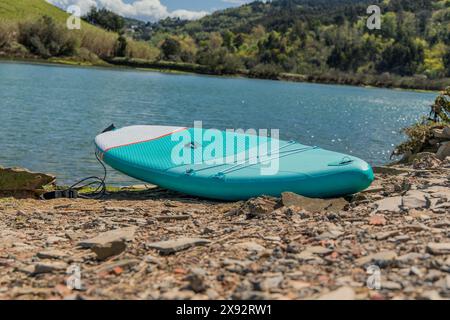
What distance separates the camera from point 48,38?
5561 inches

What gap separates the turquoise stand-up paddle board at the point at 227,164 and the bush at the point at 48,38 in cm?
13305

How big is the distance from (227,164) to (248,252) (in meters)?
5.72

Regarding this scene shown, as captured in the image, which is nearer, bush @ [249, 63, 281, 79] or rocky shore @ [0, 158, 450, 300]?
rocky shore @ [0, 158, 450, 300]

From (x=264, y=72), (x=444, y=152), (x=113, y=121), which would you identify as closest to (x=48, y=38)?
(x=264, y=72)

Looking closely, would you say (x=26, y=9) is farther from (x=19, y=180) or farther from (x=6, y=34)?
(x=19, y=180)

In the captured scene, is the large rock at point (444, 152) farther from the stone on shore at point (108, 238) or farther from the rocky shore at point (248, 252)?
the stone on shore at point (108, 238)

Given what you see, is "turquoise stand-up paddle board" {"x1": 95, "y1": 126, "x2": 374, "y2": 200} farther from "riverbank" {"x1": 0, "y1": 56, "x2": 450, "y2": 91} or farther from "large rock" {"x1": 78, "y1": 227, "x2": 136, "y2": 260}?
"riverbank" {"x1": 0, "y1": 56, "x2": 450, "y2": 91}

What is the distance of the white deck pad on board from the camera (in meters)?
13.3

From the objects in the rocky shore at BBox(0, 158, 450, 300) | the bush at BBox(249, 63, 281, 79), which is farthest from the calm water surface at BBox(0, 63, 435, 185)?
the bush at BBox(249, 63, 281, 79)

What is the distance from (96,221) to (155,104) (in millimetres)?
42511

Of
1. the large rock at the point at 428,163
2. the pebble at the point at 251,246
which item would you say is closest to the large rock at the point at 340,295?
the pebble at the point at 251,246

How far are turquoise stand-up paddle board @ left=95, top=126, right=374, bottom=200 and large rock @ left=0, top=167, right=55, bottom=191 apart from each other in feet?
5.16

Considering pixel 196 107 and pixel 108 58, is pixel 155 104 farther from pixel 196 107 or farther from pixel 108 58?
pixel 108 58
